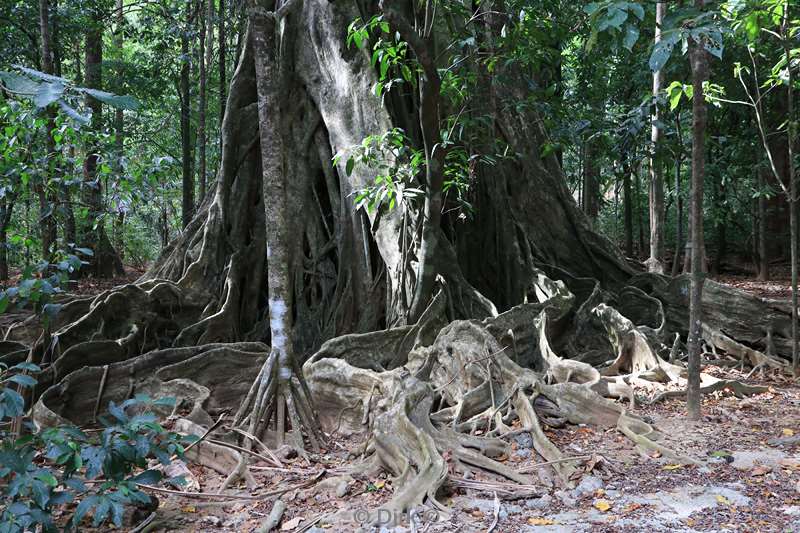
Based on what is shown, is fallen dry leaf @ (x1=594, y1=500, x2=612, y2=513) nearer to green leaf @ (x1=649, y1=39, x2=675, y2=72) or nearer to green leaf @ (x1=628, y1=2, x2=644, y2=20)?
green leaf @ (x1=649, y1=39, x2=675, y2=72)

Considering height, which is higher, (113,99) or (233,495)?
(113,99)

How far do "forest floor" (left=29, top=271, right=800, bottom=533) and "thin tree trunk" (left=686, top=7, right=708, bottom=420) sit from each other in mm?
274

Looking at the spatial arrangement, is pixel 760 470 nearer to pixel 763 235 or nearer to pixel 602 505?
pixel 602 505

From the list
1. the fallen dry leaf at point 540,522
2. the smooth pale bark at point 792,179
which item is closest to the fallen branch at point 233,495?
the fallen dry leaf at point 540,522

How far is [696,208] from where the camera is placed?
14.5ft

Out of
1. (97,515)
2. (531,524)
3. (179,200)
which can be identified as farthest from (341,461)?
(179,200)

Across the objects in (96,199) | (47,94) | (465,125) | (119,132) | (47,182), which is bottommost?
(47,94)

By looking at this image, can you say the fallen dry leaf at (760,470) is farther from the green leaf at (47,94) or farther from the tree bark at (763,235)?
the tree bark at (763,235)

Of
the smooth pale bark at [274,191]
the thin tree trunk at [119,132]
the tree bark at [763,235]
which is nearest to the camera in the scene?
the smooth pale bark at [274,191]

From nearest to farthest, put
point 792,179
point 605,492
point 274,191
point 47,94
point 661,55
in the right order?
1. point 47,94
2. point 661,55
3. point 605,492
4. point 274,191
5. point 792,179

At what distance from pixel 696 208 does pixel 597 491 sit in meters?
2.08

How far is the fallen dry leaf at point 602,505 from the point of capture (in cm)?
317

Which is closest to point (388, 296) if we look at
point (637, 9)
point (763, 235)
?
point (637, 9)

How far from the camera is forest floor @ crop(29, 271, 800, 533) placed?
3.05m
